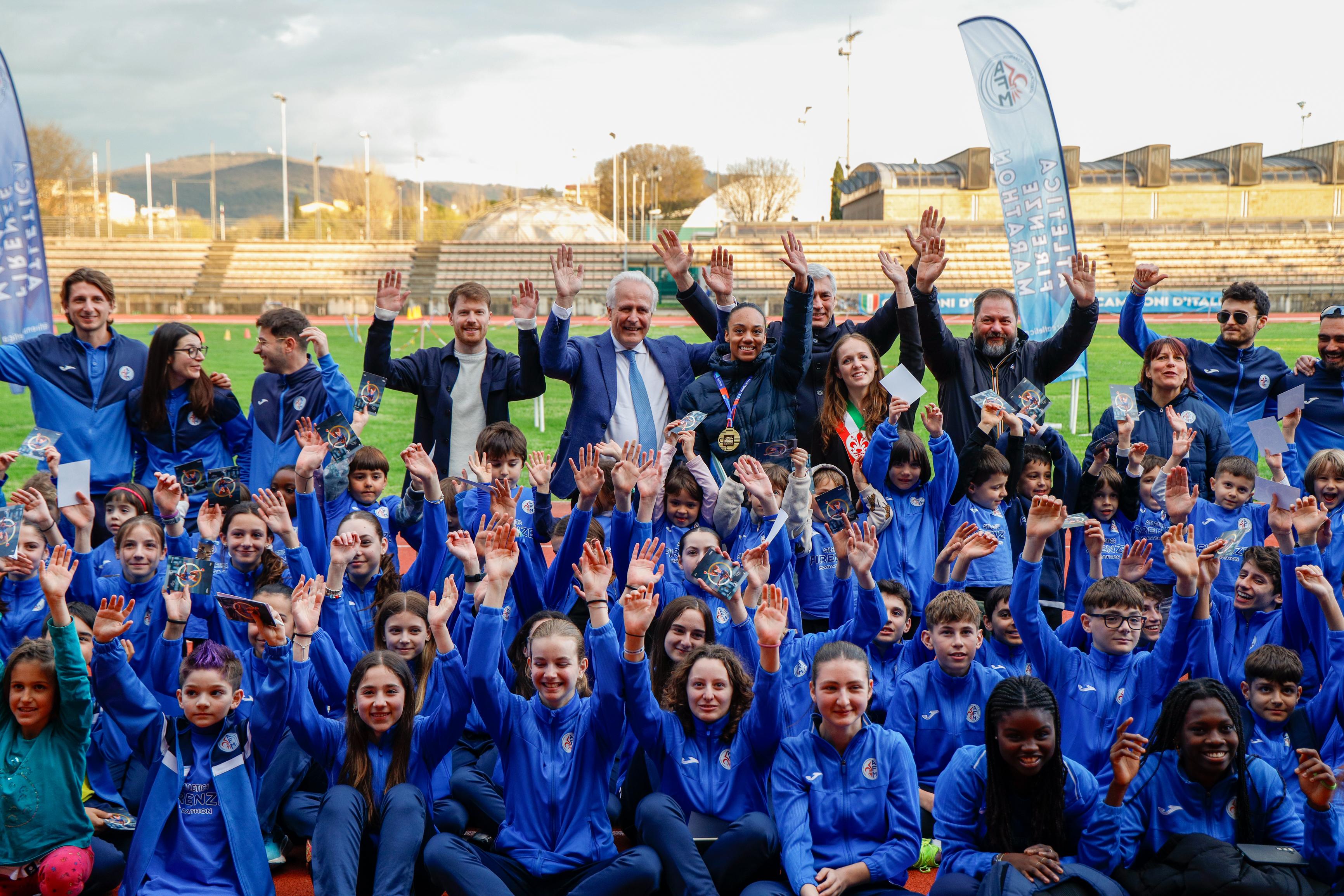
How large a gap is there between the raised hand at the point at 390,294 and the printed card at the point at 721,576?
9.47 feet

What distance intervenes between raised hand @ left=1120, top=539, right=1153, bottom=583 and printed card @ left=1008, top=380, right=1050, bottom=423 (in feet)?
3.23

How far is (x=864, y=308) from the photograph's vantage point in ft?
125

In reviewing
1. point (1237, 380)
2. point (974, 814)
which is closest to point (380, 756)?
point (974, 814)

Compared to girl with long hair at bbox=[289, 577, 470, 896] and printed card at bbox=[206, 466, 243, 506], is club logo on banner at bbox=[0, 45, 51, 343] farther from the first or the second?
girl with long hair at bbox=[289, 577, 470, 896]

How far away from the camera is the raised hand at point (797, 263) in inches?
224

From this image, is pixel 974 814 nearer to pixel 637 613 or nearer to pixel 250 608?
pixel 637 613

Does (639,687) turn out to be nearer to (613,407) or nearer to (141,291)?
(613,407)

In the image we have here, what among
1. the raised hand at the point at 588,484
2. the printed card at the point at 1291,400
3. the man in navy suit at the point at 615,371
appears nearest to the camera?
the raised hand at the point at 588,484

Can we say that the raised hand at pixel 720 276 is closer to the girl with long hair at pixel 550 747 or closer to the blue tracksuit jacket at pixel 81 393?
the girl with long hair at pixel 550 747

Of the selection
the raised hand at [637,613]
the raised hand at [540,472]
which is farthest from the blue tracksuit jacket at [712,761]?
the raised hand at [540,472]

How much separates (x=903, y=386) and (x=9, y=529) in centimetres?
441

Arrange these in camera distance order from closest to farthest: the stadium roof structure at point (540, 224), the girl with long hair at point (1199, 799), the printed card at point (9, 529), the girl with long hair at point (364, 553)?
the girl with long hair at point (1199, 799), the printed card at point (9, 529), the girl with long hair at point (364, 553), the stadium roof structure at point (540, 224)

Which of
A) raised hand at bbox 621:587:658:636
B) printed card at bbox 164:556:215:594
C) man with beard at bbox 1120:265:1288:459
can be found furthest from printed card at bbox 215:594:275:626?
man with beard at bbox 1120:265:1288:459

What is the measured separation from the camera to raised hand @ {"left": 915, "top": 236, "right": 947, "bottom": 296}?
6410 mm
